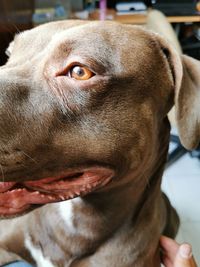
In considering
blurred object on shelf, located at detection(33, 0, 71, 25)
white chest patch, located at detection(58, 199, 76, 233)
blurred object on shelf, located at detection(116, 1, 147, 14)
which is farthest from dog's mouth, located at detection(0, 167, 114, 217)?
blurred object on shelf, located at detection(116, 1, 147, 14)

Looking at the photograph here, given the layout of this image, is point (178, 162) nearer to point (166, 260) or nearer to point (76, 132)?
point (166, 260)

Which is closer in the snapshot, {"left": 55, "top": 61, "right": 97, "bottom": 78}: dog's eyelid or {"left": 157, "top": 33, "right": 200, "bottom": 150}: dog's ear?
{"left": 55, "top": 61, "right": 97, "bottom": 78}: dog's eyelid

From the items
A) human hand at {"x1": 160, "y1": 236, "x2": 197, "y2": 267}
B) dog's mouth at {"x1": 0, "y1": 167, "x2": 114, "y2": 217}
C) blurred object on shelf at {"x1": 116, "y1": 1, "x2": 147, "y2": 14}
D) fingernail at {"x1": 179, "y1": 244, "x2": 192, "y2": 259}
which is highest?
dog's mouth at {"x1": 0, "y1": 167, "x2": 114, "y2": 217}

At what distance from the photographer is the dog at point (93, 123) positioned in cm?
100

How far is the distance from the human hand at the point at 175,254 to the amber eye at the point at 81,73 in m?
0.84

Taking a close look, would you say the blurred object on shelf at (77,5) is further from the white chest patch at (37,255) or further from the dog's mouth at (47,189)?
the dog's mouth at (47,189)

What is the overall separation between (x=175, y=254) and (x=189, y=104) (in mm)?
747

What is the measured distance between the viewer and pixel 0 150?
938mm

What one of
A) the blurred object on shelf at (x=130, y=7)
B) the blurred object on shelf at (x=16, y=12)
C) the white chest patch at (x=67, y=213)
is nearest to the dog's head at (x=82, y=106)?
the white chest patch at (x=67, y=213)

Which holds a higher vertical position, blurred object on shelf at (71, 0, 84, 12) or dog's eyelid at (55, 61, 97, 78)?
dog's eyelid at (55, 61, 97, 78)

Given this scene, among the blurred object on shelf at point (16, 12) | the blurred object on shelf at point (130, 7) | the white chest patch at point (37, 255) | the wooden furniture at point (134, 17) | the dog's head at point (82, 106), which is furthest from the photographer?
the blurred object on shelf at point (130, 7)

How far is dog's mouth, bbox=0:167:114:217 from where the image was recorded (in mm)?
1102

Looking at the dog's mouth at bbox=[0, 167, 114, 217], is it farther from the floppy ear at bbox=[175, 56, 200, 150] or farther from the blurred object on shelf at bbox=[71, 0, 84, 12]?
the blurred object on shelf at bbox=[71, 0, 84, 12]

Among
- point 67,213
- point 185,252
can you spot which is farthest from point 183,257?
point 67,213
